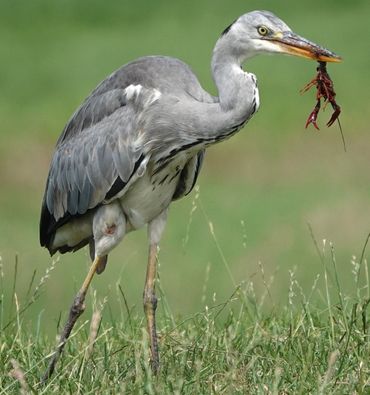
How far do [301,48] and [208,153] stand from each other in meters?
8.18

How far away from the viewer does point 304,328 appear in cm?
600

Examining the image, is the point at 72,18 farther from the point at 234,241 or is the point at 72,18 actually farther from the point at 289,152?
the point at 234,241

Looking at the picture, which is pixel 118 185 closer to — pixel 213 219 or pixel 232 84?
pixel 232 84

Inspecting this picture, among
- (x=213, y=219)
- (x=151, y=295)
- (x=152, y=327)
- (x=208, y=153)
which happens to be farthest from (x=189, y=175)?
(x=208, y=153)

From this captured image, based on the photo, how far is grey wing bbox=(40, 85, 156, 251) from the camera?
20.4 feet

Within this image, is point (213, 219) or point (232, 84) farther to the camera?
point (213, 219)

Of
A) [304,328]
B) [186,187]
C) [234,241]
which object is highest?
[186,187]

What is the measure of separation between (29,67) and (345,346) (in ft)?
35.9

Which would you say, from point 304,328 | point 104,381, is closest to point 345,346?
point 304,328

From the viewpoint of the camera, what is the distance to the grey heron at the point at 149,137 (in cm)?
593

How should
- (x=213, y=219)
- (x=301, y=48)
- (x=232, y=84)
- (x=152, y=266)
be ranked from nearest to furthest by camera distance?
(x=301, y=48) < (x=232, y=84) < (x=152, y=266) < (x=213, y=219)

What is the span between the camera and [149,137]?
6152 millimetres

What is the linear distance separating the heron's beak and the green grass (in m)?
0.70

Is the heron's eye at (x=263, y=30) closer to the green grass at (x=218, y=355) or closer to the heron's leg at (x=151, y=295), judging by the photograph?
the green grass at (x=218, y=355)
